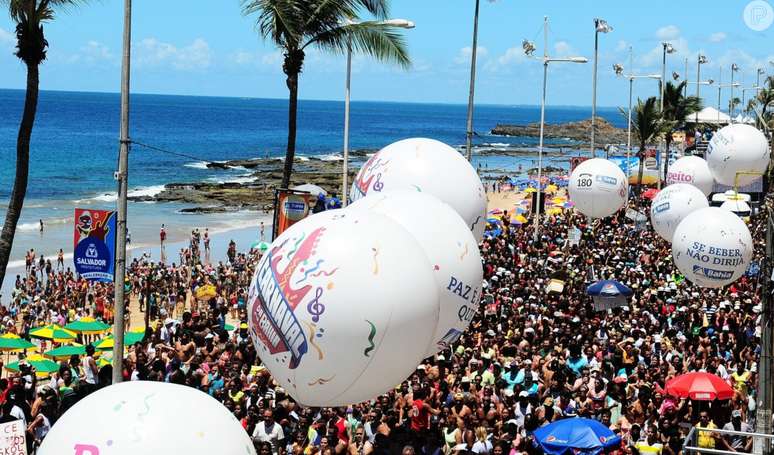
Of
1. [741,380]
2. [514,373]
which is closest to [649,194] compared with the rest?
[741,380]

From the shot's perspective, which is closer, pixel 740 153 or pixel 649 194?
pixel 740 153

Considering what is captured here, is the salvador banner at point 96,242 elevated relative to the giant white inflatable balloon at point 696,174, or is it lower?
lower

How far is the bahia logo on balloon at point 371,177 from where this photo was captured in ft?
40.1

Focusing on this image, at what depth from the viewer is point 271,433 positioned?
12805 millimetres

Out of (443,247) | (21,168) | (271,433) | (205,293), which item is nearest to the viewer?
(443,247)

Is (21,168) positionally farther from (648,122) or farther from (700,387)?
(648,122)

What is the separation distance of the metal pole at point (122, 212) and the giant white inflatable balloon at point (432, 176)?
412 centimetres

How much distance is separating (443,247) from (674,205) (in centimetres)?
1393

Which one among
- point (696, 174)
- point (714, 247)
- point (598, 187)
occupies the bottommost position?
point (714, 247)

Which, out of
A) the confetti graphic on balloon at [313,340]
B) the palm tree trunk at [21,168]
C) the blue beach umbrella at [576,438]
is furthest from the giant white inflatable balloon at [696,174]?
the confetti graphic on balloon at [313,340]

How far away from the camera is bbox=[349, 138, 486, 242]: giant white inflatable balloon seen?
1189 cm

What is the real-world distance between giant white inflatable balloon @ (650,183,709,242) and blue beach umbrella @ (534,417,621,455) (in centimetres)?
1126

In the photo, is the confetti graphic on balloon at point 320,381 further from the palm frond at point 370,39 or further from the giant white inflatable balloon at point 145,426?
the palm frond at point 370,39

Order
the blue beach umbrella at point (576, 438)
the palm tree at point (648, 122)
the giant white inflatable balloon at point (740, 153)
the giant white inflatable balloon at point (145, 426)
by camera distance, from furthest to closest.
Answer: the palm tree at point (648, 122) < the giant white inflatable balloon at point (740, 153) < the blue beach umbrella at point (576, 438) < the giant white inflatable balloon at point (145, 426)
